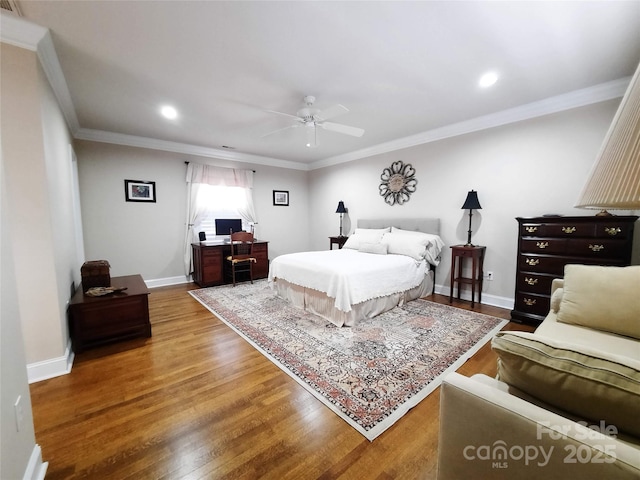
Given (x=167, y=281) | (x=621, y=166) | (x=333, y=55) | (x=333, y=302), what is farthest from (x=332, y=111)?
(x=167, y=281)

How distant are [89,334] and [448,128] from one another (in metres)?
5.05

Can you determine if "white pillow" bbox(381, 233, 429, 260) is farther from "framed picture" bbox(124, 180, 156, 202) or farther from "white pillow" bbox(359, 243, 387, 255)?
"framed picture" bbox(124, 180, 156, 202)

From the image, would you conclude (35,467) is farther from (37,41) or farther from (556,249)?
(556,249)

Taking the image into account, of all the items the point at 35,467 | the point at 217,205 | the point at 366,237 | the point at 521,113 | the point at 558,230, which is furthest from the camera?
the point at 217,205

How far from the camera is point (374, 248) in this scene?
4.17 metres

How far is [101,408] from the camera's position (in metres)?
1.78

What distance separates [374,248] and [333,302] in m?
1.41

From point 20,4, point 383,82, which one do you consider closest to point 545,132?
point 383,82

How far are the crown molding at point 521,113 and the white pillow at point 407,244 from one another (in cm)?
160

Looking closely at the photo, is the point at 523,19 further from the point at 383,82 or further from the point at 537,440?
the point at 537,440

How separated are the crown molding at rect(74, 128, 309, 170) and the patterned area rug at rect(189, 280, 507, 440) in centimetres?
284

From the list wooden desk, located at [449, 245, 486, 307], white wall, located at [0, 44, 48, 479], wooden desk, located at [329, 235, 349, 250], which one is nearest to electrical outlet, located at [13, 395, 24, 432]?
white wall, located at [0, 44, 48, 479]

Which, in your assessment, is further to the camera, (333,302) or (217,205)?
(217,205)

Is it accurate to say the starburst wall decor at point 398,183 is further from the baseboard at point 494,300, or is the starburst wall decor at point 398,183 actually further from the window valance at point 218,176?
the window valance at point 218,176
